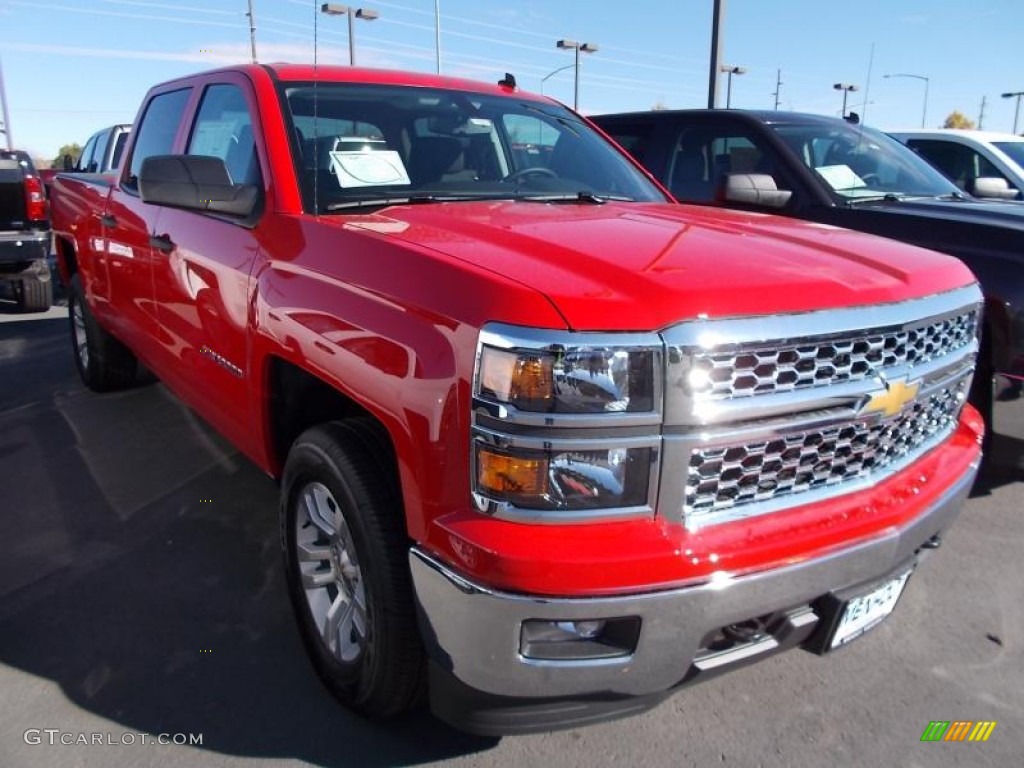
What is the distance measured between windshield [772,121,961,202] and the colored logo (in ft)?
10.4

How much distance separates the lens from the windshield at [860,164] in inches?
197

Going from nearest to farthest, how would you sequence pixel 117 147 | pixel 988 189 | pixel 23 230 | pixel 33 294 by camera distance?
pixel 988 189 < pixel 23 230 < pixel 33 294 < pixel 117 147

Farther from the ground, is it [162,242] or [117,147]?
[117,147]

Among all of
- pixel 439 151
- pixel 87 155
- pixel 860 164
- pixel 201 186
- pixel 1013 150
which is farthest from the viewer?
pixel 87 155

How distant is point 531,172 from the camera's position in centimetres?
346

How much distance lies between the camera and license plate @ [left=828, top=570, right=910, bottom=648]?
214 cm

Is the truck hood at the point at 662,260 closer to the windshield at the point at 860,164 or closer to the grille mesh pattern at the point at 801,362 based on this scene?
the grille mesh pattern at the point at 801,362

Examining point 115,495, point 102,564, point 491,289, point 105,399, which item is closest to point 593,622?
point 491,289

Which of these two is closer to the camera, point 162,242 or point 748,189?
point 162,242

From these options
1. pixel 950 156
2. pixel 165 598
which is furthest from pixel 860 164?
pixel 165 598

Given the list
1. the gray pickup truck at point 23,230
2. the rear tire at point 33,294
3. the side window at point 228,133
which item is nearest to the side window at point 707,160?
the side window at point 228,133


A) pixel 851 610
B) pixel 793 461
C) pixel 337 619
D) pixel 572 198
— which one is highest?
pixel 572 198

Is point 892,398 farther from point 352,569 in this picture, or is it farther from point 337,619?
point 337,619
